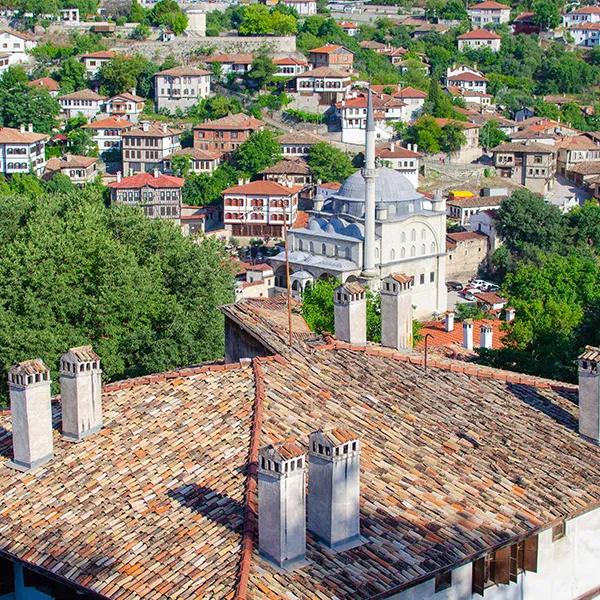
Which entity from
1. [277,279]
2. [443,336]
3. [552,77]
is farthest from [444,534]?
[552,77]

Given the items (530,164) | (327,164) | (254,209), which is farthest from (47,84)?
(530,164)

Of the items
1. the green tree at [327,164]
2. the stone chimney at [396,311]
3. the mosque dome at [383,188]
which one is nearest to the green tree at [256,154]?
the green tree at [327,164]

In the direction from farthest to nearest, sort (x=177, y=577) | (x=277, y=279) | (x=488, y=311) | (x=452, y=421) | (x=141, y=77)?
(x=141, y=77)
(x=277, y=279)
(x=488, y=311)
(x=452, y=421)
(x=177, y=577)

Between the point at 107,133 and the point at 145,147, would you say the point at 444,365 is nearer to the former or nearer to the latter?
the point at 145,147

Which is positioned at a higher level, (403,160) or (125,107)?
(125,107)

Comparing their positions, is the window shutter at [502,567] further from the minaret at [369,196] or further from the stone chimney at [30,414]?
the minaret at [369,196]

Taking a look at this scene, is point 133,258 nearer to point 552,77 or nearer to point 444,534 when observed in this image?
point 444,534
